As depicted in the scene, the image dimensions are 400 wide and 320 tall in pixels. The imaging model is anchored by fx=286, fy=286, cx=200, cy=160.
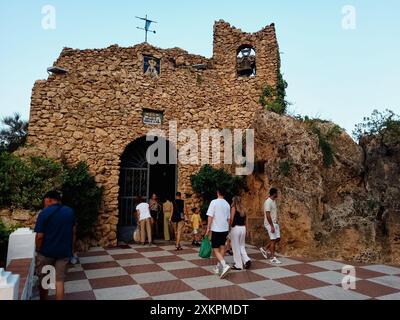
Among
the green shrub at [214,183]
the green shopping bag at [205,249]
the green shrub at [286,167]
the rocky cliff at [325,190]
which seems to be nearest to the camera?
the green shopping bag at [205,249]

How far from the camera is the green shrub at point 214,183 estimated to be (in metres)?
9.93

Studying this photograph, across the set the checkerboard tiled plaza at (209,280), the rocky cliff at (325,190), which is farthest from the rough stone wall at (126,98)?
the checkerboard tiled plaza at (209,280)

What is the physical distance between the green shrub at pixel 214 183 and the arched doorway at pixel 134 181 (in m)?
0.97

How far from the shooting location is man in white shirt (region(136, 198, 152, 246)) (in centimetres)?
854

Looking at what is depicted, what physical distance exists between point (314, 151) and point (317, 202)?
5.13ft

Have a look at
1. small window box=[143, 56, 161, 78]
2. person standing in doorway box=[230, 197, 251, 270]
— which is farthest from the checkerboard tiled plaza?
small window box=[143, 56, 161, 78]

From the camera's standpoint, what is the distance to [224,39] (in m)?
12.3

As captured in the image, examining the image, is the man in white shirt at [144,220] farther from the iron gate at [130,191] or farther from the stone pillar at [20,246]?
the stone pillar at [20,246]

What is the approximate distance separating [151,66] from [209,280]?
26.2 ft

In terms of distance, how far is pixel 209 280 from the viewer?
17.4 feet

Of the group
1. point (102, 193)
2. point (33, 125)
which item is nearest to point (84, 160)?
point (102, 193)

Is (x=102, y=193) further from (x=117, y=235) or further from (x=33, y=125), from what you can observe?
(x=33, y=125)

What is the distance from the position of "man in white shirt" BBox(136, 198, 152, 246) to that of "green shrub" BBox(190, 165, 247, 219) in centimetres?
227

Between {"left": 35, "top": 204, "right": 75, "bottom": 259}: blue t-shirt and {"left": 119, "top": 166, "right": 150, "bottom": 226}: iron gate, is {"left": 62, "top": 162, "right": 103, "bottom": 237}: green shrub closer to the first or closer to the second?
{"left": 119, "top": 166, "right": 150, "bottom": 226}: iron gate
